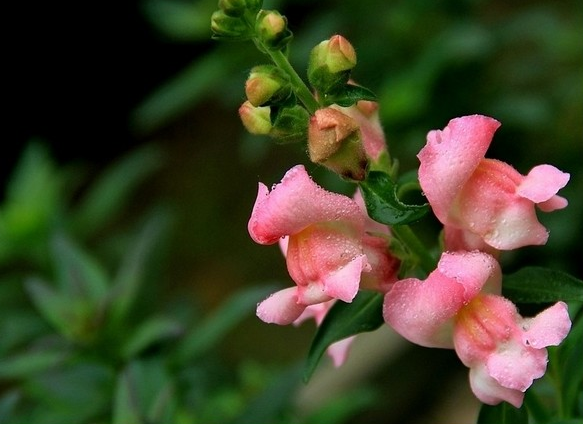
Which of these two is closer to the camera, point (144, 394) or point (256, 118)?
point (256, 118)

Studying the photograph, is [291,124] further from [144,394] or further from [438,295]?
[144,394]

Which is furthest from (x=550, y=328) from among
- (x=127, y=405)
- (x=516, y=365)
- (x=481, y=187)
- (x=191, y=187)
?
(x=191, y=187)

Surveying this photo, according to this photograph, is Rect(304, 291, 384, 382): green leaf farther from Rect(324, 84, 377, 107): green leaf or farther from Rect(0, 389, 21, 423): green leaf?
Rect(0, 389, 21, 423): green leaf

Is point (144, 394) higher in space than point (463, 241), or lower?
lower

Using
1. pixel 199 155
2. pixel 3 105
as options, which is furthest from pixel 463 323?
pixel 3 105

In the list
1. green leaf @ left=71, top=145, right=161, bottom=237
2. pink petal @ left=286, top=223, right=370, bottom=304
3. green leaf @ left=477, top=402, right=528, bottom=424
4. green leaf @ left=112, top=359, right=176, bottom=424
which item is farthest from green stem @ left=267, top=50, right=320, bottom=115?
green leaf @ left=71, top=145, right=161, bottom=237

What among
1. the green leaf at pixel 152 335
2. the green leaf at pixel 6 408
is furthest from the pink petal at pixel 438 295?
the green leaf at pixel 6 408
